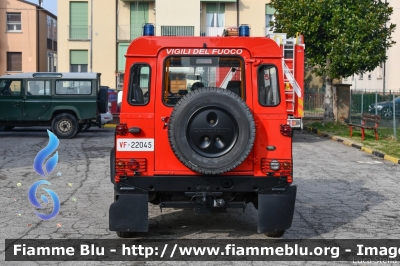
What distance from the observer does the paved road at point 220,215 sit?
767cm

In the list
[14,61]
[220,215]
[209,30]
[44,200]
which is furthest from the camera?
[14,61]

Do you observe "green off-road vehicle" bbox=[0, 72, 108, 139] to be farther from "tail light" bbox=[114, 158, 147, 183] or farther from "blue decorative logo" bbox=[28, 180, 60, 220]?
"tail light" bbox=[114, 158, 147, 183]

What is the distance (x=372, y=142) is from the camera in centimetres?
1998

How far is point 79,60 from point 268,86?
35.1 metres

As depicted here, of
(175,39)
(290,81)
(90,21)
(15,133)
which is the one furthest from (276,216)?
(90,21)

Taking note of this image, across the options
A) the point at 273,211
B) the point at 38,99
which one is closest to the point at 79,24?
the point at 38,99

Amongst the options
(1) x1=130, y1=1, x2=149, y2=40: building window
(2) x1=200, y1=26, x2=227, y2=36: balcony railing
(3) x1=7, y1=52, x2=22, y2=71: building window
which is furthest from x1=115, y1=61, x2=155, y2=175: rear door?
(3) x1=7, y1=52, x2=22, y2=71: building window

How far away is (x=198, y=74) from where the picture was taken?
7184 mm

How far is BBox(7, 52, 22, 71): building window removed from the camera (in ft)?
141

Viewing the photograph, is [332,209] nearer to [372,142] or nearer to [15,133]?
[372,142]

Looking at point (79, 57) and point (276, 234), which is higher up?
point (79, 57)

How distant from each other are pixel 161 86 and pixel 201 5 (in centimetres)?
3419

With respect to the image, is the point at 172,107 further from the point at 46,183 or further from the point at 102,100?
the point at 102,100

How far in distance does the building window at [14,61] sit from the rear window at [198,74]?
126ft
